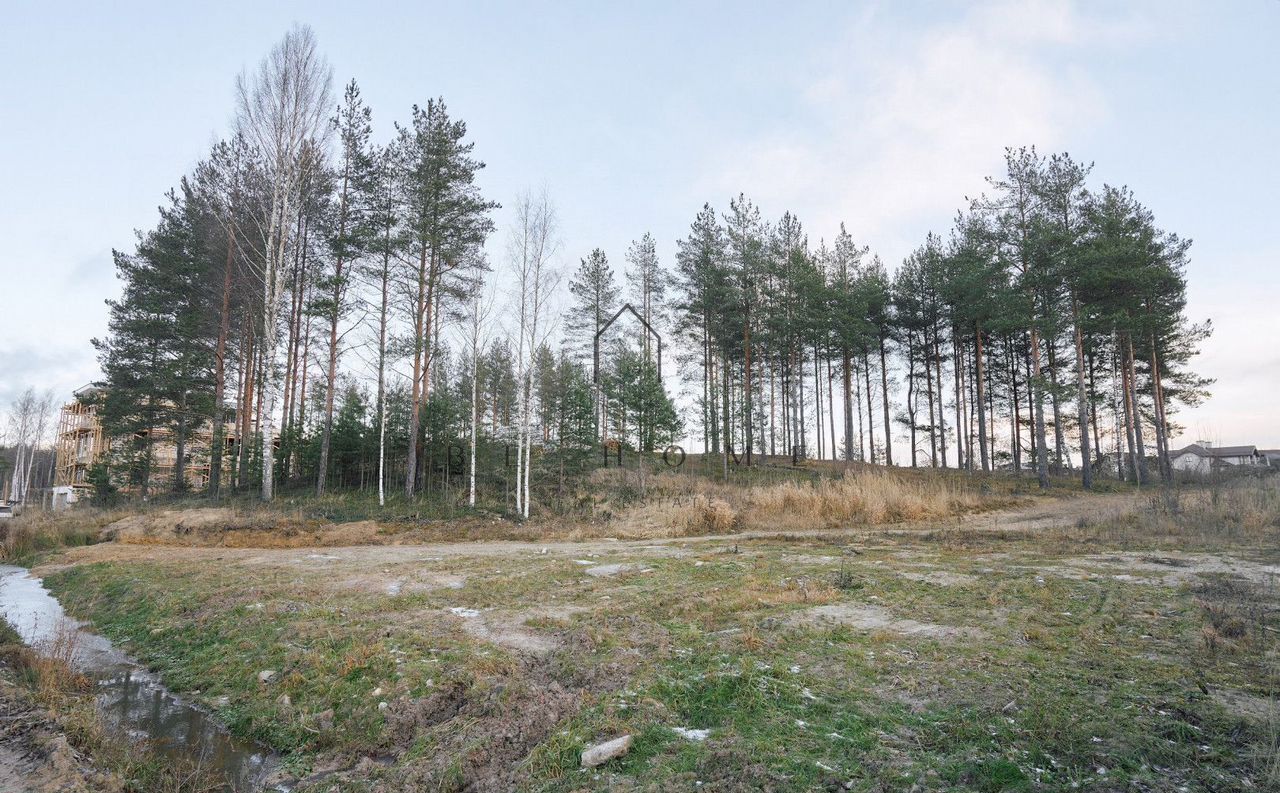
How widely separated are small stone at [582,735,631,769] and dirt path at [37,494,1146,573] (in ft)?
24.1

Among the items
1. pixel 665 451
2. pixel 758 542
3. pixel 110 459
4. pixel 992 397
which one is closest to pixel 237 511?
pixel 110 459

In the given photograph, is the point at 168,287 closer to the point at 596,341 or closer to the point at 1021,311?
the point at 596,341

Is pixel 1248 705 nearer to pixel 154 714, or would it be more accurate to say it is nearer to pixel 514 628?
pixel 514 628

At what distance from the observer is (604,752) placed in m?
2.97

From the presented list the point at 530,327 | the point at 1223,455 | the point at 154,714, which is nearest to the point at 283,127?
the point at 530,327

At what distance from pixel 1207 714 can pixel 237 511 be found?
1882 centimetres

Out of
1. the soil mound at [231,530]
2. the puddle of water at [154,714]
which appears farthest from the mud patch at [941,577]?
the soil mound at [231,530]

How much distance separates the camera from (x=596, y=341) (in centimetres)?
3197

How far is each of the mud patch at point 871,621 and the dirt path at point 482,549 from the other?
506cm

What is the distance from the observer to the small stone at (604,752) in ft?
9.58

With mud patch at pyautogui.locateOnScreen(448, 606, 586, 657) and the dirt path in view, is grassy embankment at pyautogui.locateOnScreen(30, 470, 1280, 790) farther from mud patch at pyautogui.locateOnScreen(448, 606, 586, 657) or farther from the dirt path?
the dirt path

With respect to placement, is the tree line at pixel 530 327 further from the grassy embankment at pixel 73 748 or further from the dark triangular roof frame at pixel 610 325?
the grassy embankment at pixel 73 748

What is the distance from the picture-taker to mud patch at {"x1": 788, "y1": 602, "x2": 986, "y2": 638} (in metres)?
4.70

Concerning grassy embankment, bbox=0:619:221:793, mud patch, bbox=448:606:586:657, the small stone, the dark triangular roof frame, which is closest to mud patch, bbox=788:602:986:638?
mud patch, bbox=448:606:586:657
